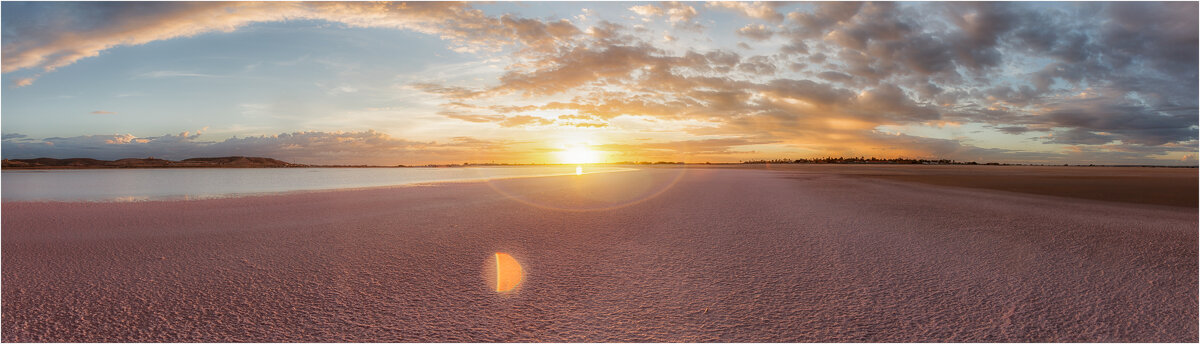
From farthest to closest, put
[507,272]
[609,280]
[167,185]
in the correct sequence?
[167,185]
[507,272]
[609,280]

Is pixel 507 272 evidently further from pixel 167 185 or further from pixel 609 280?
pixel 167 185

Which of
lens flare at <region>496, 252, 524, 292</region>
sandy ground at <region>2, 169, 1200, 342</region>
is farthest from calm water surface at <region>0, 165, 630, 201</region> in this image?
lens flare at <region>496, 252, 524, 292</region>

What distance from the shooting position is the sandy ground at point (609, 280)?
14.3 ft

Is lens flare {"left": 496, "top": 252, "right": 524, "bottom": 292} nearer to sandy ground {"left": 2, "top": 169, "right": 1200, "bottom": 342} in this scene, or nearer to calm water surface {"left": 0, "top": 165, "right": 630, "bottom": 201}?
sandy ground {"left": 2, "top": 169, "right": 1200, "bottom": 342}

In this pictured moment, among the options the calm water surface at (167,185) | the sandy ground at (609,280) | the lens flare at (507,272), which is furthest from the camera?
the calm water surface at (167,185)

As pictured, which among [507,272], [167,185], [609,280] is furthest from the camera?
[167,185]

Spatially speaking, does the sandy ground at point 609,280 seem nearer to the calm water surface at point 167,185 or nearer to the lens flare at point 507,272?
the lens flare at point 507,272

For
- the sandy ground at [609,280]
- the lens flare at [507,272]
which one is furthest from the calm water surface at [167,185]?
the lens flare at [507,272]

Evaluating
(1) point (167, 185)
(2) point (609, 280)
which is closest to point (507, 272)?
(2) point (609, 280)

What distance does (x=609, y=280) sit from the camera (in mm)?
5969

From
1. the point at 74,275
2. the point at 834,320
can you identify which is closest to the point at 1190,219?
the point at 834,320

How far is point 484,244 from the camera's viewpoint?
8.62 m

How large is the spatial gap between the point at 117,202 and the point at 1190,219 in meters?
29.9

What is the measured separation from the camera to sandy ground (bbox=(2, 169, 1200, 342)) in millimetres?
4348
